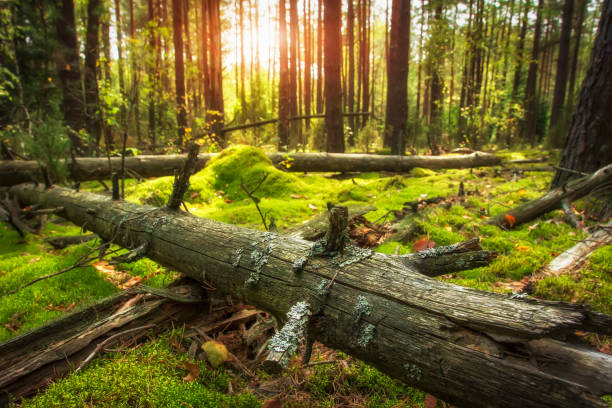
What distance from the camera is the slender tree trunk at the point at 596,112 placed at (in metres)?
4.02

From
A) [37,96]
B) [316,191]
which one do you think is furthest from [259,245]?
[37,96]

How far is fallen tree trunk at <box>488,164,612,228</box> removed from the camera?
12.1 ft

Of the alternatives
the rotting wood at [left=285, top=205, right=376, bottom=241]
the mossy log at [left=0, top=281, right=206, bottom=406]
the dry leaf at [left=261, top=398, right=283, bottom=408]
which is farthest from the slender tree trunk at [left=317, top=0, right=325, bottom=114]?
the dry leaf at [left=261, top=398, right=283, bottom=408]

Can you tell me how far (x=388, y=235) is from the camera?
138 inches

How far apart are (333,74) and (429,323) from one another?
910 cm

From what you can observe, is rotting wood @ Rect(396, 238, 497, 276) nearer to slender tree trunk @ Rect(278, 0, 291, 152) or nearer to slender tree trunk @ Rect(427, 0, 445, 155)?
slender tree trunk @ Rect(278, 0, 291, 152)

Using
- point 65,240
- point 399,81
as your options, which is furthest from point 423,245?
point 399,81

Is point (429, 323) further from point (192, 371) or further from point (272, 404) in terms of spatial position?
point (192, 371)

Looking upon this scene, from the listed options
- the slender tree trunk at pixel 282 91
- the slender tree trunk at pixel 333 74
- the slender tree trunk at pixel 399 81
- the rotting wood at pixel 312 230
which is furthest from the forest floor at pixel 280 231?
the slender tree trunk at pixel 282 91

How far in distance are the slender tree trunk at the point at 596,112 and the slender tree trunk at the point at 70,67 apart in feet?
38.9

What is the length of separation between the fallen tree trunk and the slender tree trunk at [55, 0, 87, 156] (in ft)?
36.1

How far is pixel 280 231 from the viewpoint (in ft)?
10.3

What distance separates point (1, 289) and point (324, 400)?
307 centimetres

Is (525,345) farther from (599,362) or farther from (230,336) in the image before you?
(230,336)
